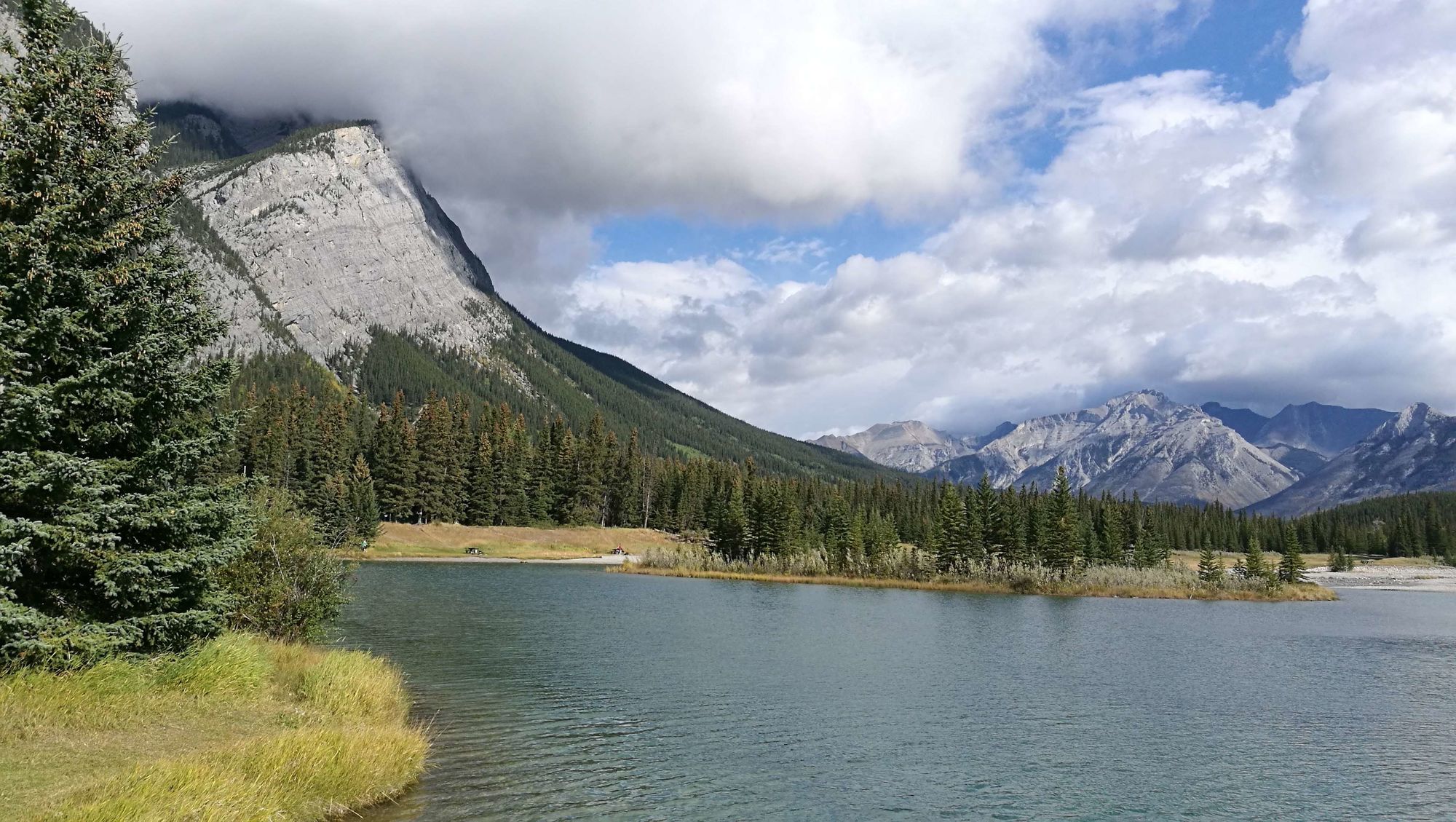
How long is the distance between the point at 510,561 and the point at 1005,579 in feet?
234

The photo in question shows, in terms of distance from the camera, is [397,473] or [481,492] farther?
[481,492]

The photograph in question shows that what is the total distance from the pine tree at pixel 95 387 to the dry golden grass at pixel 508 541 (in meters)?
96.2

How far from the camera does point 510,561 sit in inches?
4911

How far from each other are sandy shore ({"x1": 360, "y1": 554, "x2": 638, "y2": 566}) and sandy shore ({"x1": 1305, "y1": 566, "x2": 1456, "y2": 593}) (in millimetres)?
107836

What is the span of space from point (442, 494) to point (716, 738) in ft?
400

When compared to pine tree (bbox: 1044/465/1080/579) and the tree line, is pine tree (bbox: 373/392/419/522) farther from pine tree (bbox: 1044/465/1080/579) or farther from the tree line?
pine tree (bbox: 1044/465/1080/579)

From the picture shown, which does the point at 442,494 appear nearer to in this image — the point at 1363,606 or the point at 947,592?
the point at 947,592

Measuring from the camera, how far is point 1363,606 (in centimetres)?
9388

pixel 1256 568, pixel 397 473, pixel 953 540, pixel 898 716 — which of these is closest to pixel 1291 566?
pixel 1256 568

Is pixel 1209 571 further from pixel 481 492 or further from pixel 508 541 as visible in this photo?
pixel 481 492

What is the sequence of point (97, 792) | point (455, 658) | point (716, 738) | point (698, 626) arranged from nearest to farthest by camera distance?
point (97, 792) → point (716, 738) → point (455, 658) → point (698, 626)

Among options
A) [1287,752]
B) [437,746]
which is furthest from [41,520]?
[1287,752]

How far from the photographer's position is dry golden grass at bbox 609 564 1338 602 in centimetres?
10069

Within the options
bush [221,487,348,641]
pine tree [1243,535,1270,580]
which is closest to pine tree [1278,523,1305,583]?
pine tree [1243,535,1270,580]
